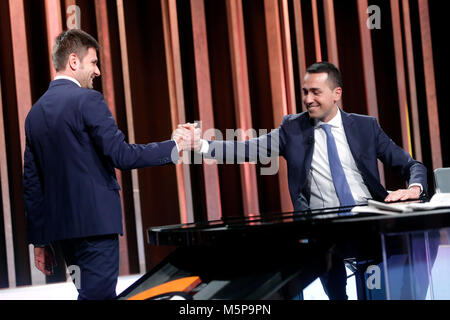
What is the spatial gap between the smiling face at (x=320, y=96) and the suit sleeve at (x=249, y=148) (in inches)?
5.7

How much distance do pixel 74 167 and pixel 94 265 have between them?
0.31 metres

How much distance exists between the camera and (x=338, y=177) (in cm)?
201

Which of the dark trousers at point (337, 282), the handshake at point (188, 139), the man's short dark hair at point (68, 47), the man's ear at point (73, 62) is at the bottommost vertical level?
the dark trousers at point (337, 282)

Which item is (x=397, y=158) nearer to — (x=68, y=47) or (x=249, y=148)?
(x=249, y=148)

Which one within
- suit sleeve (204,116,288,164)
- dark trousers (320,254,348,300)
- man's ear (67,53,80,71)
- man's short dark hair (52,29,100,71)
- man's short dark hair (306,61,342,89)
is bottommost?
dark trousers (320,254,348,300)

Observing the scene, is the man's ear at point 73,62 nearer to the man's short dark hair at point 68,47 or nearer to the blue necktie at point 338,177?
the man's short dark hair at point 68,47

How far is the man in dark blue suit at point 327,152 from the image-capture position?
2070 mm

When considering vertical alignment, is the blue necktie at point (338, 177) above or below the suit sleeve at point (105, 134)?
below

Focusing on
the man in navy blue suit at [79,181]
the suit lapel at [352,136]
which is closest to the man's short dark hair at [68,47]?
the man in navy blue suit at [79,181]

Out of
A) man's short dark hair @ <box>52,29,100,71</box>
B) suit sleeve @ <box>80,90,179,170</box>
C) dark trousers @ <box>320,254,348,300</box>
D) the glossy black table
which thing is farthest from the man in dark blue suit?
the glossy black table

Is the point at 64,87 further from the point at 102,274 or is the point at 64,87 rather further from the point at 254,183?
the point at 254,183

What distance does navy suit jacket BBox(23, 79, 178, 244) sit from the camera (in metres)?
1.64

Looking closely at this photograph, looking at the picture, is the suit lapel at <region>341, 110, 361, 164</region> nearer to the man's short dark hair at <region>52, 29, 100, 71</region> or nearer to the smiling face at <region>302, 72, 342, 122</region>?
the smiling face at <region>302, 72, 342, 122</region>

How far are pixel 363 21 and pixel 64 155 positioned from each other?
121 inches
